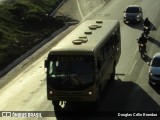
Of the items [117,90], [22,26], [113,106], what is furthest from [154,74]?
[22,26]

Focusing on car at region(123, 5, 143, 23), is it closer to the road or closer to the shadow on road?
the road

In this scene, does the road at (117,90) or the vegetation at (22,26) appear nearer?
the road at (117,90)

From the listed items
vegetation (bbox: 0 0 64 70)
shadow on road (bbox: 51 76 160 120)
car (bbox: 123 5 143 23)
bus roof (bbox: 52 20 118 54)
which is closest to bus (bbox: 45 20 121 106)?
bus roof (bbox: 52 20 118 54)

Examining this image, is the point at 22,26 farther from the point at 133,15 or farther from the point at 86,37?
the point at 86,37

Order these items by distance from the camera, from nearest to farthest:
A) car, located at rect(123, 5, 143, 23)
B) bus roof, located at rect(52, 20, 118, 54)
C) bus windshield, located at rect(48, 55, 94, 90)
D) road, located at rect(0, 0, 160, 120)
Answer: bus windshield, located at rect(48, 55, 94, 90)
bus roof, located at rect(52, 20, 118, 54)
road, located at rect(0, 0, 160, 120)
car, located at rect(123, 5, 143, 23)

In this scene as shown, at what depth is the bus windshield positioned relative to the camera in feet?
71.8

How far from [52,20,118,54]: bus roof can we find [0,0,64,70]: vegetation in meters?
7.97

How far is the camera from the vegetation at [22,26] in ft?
121

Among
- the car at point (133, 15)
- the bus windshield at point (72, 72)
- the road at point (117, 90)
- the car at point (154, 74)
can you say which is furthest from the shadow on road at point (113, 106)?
the car at point (133, 15)

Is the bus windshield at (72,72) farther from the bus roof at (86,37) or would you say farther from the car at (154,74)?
the car at (154,74)

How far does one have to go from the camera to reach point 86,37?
25.1 meters

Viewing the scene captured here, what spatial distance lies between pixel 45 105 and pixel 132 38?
60.1ft

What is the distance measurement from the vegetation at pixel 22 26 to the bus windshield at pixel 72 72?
1110 centimetres

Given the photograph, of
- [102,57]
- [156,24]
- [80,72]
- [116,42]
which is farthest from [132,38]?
[80,72]
